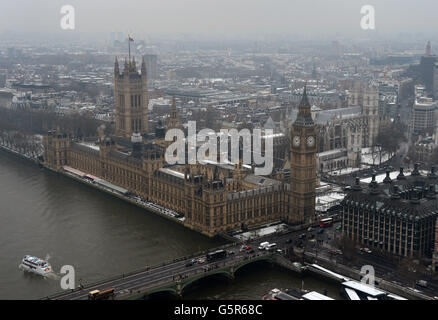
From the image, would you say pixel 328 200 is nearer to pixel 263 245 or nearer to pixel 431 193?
pixel 431 193

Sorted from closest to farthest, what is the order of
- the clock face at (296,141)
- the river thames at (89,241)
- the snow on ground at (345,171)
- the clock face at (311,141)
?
1. the river thames at (89,241)
2. the clock face at (311,141)
3. the clock face at (296,141)
4. the snow on ground at (345,171)

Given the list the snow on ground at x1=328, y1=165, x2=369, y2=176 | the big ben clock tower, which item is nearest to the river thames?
the big ben clock tower

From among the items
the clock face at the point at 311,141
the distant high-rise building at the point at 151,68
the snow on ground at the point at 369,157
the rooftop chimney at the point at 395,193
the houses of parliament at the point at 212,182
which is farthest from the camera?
the distant high-rise building at the point at 151,68

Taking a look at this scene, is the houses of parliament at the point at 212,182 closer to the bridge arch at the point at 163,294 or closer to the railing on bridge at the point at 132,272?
the railing on bridge at the point at 132,272

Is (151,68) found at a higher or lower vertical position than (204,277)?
higher

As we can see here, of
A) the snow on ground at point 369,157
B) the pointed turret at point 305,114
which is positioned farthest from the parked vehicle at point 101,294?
the snow on ground at point 369,157

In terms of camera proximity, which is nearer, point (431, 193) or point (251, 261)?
point (251, 261)

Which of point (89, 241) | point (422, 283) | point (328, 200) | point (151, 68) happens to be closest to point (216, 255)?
point (89, 241)
